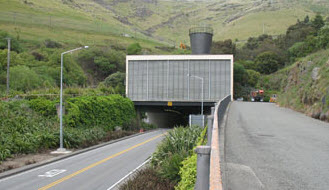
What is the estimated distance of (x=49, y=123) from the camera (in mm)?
30297

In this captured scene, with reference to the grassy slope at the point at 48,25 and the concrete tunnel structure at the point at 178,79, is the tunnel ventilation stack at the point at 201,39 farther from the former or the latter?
the grassy slope at the point at 48,25

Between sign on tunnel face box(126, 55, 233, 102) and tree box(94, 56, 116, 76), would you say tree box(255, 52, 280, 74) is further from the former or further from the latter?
sign on tunnel face box(126, 55, 233, 102)

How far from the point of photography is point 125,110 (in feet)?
156

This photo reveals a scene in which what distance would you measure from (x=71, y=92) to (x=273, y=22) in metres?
172

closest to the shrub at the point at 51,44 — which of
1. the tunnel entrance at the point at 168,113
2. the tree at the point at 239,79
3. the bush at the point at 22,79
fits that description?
the tunnel entrance at the point at 168,113

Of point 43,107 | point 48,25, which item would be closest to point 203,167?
point 43,107

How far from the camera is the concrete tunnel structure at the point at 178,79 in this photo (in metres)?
55.2

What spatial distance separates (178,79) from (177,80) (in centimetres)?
23

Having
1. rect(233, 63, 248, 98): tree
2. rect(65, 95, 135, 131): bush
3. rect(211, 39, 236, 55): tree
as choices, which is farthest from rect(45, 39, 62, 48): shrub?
rect(65, 95, 135, 131): bush

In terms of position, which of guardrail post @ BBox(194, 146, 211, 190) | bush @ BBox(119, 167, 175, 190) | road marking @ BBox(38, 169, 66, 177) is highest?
guardrail post @ BBox(194, 146, 211, 190)

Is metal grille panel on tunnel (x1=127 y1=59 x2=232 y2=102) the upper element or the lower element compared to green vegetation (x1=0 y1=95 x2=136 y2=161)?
upper

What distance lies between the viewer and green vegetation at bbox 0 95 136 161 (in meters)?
24.9

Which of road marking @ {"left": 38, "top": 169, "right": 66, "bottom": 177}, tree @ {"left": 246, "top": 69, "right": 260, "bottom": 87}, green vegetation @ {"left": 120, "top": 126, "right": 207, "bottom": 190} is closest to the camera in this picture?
green vegetation @ {"left": 120, "top": 126, "right": 207, "bottom": 190}

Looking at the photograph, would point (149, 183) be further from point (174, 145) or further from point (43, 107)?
point (43, 107)
